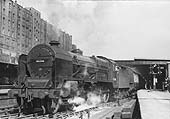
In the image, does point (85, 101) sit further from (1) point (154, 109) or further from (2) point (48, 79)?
(1) point (154, 109)

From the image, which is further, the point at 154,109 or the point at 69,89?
the point at 69,89

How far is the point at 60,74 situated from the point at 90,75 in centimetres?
457

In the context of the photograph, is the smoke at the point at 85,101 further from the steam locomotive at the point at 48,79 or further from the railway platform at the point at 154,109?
the railway platform at the point at 154,109

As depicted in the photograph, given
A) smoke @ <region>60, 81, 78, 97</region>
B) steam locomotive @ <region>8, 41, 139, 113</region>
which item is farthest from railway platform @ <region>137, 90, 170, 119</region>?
steam locomotive @ <region>8, 41, 139, 113</region>

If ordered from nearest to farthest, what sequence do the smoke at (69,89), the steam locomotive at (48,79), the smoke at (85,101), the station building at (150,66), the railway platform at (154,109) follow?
1. the railway platform at (154,109)
2. the steam locomotive at (48,79)
3. the smoke at (69,89)
4. the smoke at (85,101)
5. the station building at (150,66)

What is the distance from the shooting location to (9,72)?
31.4 meters

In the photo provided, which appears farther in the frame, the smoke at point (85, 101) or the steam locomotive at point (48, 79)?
the smoke at point (85, 101)

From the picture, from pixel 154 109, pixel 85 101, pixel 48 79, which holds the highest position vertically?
pixel 48 79

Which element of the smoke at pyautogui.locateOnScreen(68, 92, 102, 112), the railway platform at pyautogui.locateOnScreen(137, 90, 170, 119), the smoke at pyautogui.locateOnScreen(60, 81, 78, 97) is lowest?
the smoke at pyautogui.locateOnScreen(68, 92, 102, 112)

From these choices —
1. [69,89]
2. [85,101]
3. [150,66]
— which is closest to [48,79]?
[69,89]

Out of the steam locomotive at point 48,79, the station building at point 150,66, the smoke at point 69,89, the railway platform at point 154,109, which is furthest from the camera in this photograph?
the station building at point 150,66

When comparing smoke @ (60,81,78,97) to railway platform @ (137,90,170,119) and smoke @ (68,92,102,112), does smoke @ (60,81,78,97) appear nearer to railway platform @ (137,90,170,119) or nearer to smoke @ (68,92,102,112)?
smoke @ (68,92,102,112)

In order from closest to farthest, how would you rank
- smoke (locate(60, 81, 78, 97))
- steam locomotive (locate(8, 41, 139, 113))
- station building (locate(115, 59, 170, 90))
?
1. steam locomotive (locate(8, 41, 139, 113))
2. smoke (locate(60, 81, 78, 97))
3. station building (locate(115, 59, 170, 90))

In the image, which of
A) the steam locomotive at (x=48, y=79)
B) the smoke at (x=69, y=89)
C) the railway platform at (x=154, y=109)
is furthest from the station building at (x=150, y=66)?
the smoke at (x=69, y=89)
